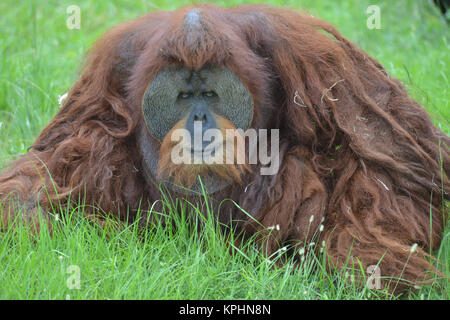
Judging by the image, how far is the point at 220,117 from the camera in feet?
8.92

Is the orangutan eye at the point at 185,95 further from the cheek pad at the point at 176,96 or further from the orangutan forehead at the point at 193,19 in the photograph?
the orangutan forehead at the point at 193,19

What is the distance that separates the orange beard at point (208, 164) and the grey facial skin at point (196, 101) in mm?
42

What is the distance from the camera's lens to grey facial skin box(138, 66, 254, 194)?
2.69m

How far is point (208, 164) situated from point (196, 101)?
26 cm

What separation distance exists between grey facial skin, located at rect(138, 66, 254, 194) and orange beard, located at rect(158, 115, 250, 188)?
42 mm

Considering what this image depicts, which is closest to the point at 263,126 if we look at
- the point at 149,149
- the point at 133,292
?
the point at 149,149

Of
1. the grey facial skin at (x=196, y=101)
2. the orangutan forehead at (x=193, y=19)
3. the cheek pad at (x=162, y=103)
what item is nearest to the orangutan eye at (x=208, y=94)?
the grey facial skin at (x=196, y=101)

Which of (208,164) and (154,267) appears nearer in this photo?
(154,267)

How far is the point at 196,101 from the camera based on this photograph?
108 inches

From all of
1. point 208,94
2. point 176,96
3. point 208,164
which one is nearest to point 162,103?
point 176,96

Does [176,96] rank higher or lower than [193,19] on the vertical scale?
lower

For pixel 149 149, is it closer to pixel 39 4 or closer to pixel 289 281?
pixel 289 281

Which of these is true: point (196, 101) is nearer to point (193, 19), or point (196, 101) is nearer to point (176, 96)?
point (176, 96)

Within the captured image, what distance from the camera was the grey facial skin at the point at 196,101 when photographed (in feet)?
8.84
